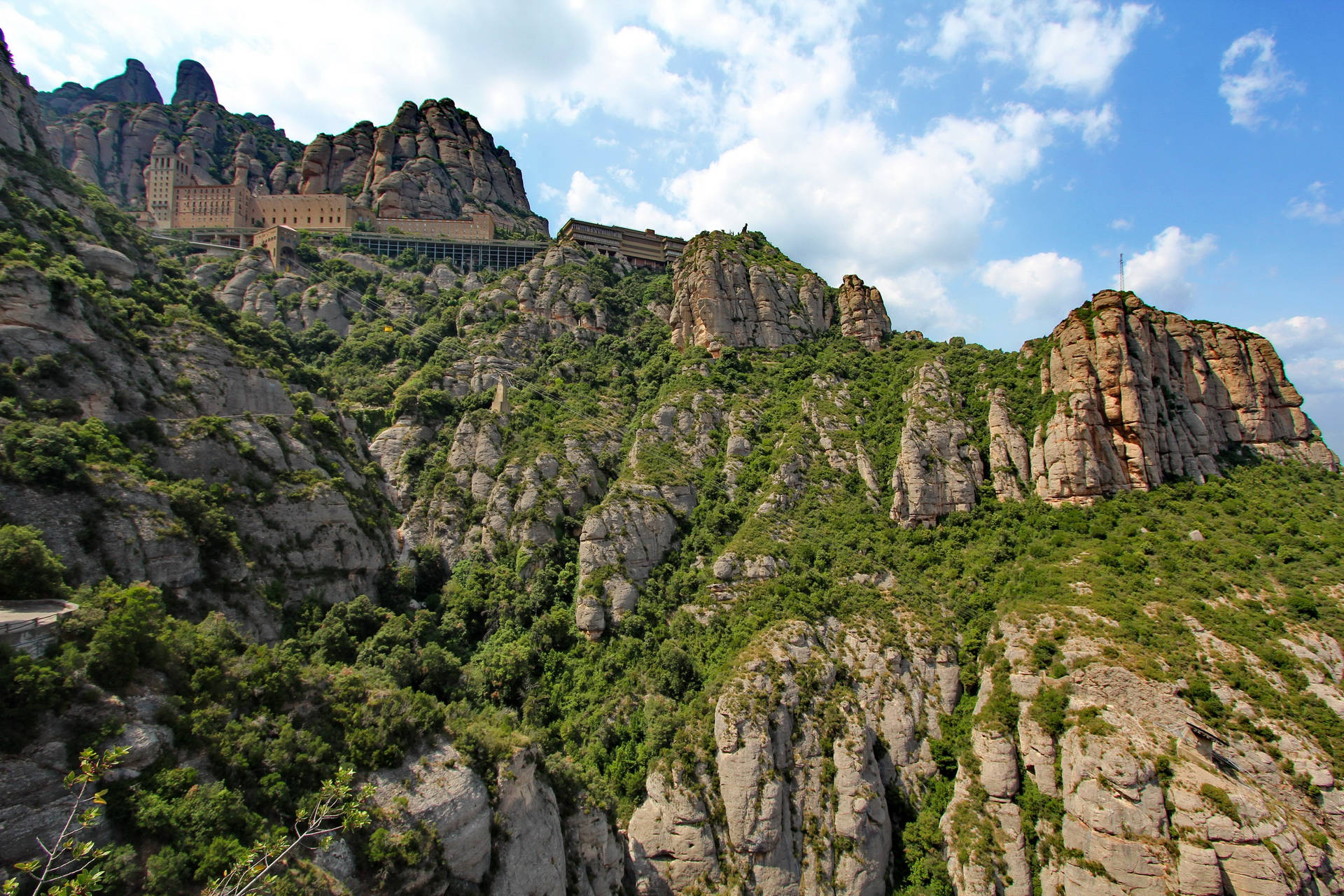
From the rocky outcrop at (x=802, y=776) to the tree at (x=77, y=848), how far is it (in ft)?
98.4

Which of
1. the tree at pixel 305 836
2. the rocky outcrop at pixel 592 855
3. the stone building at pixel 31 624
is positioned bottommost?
the rocky outcrop at pixel 592 855

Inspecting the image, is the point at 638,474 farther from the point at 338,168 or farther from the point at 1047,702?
the point at 338,168

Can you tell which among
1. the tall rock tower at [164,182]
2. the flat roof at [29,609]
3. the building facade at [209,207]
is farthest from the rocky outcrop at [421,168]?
the flat roof at [29,609]

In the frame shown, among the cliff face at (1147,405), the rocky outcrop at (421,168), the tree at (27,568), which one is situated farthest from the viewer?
the rocky outcrop at (421,168)

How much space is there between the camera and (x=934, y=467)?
191 feet

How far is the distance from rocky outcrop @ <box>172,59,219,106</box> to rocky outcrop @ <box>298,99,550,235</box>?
5988cm

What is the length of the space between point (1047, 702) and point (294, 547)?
52.5m

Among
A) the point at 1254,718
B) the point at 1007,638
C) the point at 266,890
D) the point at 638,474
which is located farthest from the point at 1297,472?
the point at 266,890

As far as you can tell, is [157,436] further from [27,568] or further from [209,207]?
[209,207]

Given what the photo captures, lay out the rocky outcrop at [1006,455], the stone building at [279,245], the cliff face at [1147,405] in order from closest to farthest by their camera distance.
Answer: the cliff face at [1147,405], the rocky outcrop at [1006,455], the stone building at [279,245]

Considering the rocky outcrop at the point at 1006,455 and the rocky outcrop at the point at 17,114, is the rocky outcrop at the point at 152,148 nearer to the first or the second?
the rocky outcrop at the point at 17,114

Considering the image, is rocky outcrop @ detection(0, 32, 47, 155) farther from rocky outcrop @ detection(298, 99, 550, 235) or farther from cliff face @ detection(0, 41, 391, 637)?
rocky outcrop @ detection(298, 99, 550, 235)

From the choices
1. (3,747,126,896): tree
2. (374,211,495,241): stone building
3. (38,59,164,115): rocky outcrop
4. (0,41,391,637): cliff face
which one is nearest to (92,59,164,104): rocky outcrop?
(38,59,164,115): rocky outcrop

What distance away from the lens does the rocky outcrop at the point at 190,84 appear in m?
159
